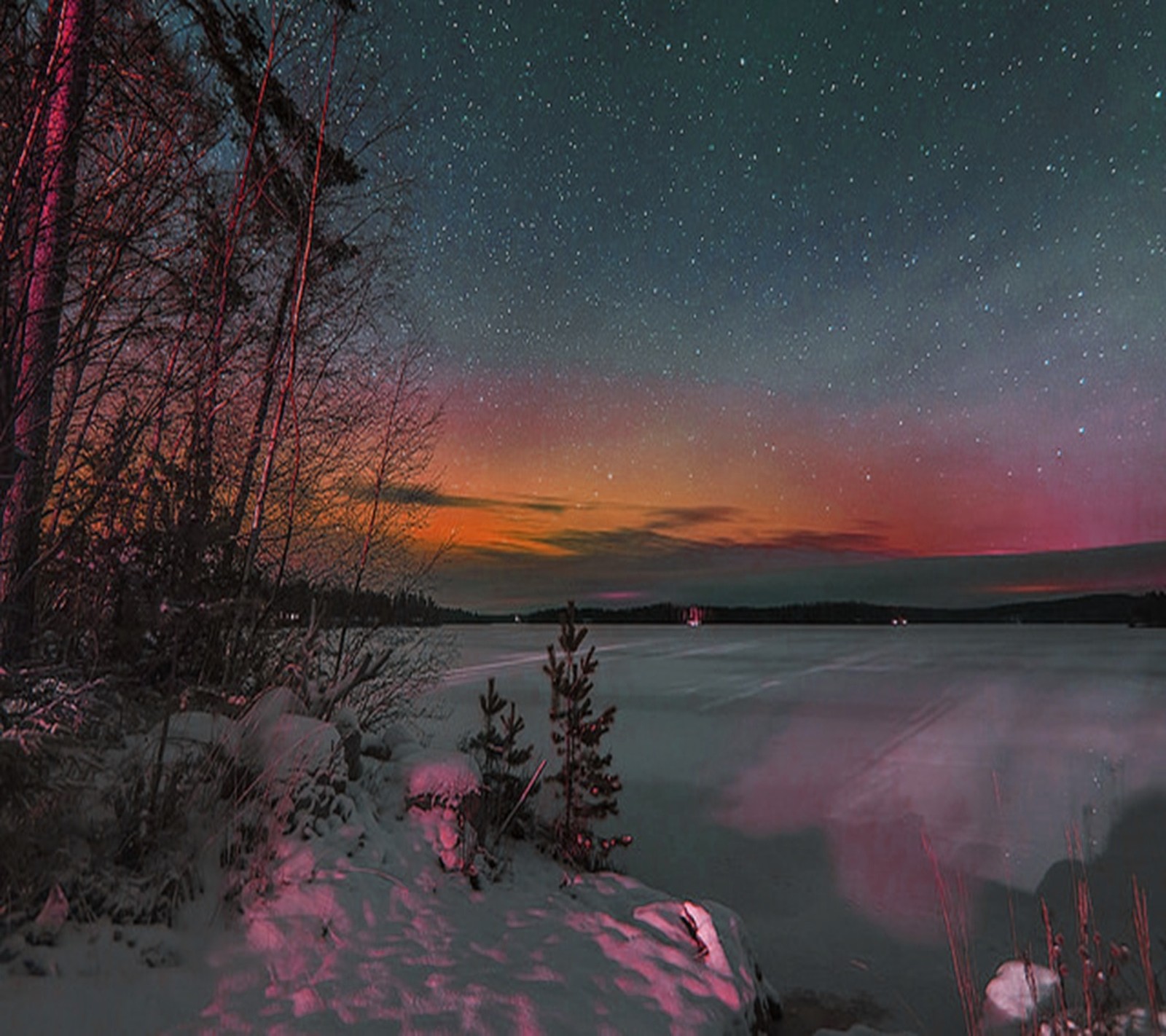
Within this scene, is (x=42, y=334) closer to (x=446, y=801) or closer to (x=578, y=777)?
(x=446, y=801)

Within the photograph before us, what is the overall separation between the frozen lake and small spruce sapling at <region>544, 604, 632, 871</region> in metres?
0.82

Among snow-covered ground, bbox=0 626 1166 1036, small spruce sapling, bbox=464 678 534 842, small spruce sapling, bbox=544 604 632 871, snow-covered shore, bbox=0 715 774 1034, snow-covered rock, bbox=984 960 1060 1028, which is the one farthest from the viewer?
small spruce sapling, bbox=464 678 534 842

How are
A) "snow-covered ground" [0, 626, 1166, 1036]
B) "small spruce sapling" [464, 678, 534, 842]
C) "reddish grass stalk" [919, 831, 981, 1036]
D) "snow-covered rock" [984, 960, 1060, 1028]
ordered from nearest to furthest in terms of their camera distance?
"snow-covered ground" [0, 626, 1166, 1036]
"snow-covered rock" [984, 960, 1060, 1028]
"reddish grass stalk" [919, 831, 981, 1036]
"small spruce sapling" [464, 678, 534, 842]

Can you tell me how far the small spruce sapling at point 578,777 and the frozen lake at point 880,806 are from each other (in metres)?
0.82

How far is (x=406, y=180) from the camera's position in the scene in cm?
692

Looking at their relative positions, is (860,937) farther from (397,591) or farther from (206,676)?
(397,591)

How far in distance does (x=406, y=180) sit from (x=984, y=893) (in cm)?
826

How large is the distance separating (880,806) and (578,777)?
13.1 feet

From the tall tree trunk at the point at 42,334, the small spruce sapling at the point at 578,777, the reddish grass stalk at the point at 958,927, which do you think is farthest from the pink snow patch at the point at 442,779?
the reddish grass stalk at the point at 958,927

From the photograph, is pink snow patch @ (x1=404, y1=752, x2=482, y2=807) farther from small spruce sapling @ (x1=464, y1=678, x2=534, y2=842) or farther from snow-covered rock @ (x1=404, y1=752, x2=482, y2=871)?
small spruce sapling @ (x1=464, y1=678, x2=534, y2=842)

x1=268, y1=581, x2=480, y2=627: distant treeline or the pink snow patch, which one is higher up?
x1=268, y1=581, x2=480, y2=627: distant treeline

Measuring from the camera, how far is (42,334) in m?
4.50

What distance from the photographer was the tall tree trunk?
359 centimetres

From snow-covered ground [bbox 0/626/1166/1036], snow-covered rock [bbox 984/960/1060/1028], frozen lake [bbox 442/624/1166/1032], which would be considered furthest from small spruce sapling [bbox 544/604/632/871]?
snow-covered rock [bbox 984/960/1060/1028]
